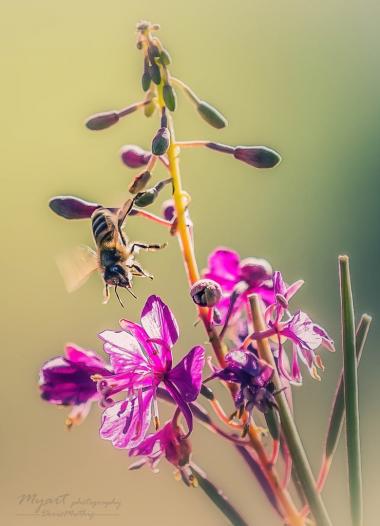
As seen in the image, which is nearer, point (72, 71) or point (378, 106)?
point (72, 71)

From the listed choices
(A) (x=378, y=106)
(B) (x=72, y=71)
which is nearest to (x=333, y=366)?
(A) (x=378, y=106)

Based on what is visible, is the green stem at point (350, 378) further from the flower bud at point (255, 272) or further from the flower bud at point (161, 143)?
the flower bud at point (161, 143)

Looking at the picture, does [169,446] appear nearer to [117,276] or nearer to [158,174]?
[117,276]

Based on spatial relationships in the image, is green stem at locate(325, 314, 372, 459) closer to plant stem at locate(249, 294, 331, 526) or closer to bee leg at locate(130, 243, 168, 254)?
plant stem at locate(249, 294, 331, 526)

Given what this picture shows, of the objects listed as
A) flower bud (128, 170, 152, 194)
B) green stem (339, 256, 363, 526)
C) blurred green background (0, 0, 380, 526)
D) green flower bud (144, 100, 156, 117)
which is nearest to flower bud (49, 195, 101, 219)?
flower bud (128, 170, 152, 194)

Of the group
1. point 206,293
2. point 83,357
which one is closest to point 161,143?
point 206,293

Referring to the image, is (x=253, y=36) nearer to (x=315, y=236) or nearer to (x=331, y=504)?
(x=315, y=236)

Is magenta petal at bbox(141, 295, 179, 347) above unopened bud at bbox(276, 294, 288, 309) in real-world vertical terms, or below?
below
